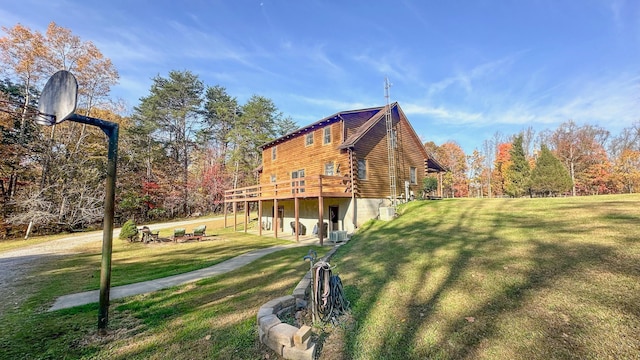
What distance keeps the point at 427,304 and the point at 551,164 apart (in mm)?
33095

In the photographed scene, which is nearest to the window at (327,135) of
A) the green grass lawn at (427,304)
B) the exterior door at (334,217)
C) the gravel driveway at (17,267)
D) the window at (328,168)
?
the window at (328,168)

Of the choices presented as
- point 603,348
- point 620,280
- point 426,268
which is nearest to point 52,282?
point 426,268

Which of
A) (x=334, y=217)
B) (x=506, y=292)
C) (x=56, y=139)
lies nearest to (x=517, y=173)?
(x=334, y=217)

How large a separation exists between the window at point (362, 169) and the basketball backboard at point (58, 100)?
1273 centimetres

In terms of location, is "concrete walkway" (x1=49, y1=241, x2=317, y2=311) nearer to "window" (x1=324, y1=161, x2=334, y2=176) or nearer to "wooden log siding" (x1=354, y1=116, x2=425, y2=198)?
"window" (x1=324, y1=161, x2=334, y2=176)

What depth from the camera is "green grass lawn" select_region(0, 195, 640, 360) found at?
2.99 m

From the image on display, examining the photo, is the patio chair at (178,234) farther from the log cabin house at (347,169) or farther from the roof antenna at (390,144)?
the roof antenna at (390,144)

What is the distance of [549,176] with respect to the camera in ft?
89.2

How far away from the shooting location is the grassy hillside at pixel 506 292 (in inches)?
113

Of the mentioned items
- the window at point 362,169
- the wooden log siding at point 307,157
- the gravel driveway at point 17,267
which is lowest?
the gravel driveway at point 17,267

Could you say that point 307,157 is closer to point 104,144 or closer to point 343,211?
point 343,211

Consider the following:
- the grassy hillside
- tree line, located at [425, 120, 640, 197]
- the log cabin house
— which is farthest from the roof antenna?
tree line, located at [425, 120, 640, 197]

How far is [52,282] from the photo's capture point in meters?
6.74

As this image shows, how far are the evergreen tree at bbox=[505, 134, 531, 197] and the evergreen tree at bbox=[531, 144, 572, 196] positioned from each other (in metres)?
1.90
